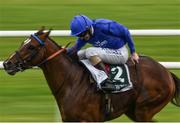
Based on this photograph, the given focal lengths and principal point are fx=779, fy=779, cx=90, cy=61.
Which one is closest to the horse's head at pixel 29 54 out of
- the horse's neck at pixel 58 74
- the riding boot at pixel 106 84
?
the horse's neck at pixel 58 74

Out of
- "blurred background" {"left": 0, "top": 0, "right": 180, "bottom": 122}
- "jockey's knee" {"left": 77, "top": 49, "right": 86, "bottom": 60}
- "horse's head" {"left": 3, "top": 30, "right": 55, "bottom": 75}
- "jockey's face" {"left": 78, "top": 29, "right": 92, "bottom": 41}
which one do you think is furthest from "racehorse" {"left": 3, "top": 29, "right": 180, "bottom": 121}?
"blurred background" {"left": 0, "top": 0, "right": 180, "bottom": 122}

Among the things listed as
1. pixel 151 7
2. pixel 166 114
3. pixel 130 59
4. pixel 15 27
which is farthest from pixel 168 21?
pixel 130 59

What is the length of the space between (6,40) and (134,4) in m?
3.26

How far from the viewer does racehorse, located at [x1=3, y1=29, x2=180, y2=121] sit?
811 cm

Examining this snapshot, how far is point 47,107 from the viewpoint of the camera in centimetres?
1021

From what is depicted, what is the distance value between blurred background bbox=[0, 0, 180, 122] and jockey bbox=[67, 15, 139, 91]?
207 cm

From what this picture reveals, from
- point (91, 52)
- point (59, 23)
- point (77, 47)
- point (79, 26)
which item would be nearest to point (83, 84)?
point (91, 52)

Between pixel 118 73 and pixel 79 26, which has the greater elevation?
pixel 79 26

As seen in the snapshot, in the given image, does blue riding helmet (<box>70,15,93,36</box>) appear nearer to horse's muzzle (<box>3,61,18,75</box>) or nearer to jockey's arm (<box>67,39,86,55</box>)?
jockey's arm (<box>67,39,86,55</box>)

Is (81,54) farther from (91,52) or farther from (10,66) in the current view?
(10,66)

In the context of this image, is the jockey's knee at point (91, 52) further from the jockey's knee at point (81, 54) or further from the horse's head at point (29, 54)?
the horse's head at point (29, 54)

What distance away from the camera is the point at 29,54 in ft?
26.6

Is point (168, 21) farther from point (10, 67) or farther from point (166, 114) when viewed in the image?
point (10, 67)

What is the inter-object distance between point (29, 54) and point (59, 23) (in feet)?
21.7
